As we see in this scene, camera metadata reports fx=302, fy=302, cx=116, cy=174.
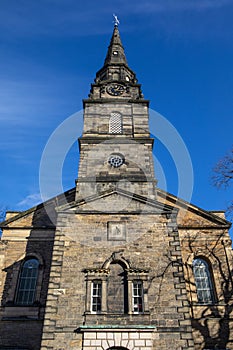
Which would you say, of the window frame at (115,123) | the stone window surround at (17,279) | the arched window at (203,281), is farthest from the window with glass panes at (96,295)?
the window frame at (115,123)

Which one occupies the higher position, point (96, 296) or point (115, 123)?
point (115, 123)

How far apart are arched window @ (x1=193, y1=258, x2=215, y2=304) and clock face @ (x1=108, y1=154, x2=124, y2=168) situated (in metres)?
7.73

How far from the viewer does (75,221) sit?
603 inches

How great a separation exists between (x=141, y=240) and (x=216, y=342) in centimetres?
604

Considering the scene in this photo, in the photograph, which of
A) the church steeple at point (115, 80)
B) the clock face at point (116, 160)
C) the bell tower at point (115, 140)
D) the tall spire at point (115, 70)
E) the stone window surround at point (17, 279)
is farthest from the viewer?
the tall spire at point (115, 70)

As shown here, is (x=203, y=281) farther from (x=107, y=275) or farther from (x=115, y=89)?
(x=115, y=89)

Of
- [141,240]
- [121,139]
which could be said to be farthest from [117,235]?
[121,139]

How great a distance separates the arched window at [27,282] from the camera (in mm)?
15734

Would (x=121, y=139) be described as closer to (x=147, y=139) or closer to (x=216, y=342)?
(x=147, y=139)

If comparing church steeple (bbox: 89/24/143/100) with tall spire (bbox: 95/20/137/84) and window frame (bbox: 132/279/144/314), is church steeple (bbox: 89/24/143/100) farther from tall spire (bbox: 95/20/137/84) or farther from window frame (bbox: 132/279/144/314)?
window frame (bbox: 132/279/144/314)

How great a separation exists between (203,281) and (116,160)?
9.27 meters

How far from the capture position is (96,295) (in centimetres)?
1315

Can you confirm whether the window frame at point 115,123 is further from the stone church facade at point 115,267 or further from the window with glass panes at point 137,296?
the window with glass panes at point 137,296

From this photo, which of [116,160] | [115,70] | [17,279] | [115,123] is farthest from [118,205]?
[115,70]
